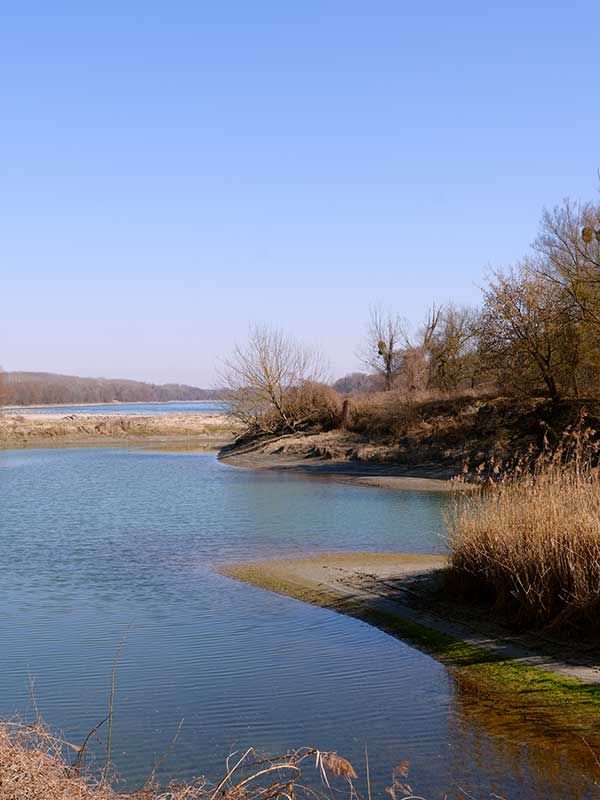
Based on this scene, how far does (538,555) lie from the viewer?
988 centimetres

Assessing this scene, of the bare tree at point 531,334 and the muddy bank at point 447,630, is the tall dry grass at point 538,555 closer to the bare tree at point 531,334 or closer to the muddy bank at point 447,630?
the muddy bank at point 447,630

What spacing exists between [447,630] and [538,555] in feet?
4.78

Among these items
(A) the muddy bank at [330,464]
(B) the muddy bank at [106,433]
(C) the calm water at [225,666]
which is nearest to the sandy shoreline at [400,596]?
(C) the calm water at [225,666]

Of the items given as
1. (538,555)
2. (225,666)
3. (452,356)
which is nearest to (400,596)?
(538,555)

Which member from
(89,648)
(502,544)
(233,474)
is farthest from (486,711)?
(233,474)

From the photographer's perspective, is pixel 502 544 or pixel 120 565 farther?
pixel 120 565

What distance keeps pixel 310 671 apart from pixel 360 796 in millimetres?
3189

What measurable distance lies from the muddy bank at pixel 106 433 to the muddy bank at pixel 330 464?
12821mm

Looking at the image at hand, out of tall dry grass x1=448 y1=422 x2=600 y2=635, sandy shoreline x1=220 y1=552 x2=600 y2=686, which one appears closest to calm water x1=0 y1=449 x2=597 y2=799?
sandy shoreline x1=220 y1=552 x2=600 y2=686

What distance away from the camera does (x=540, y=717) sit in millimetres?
7688

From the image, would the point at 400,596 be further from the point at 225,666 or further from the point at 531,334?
the point at 531,334

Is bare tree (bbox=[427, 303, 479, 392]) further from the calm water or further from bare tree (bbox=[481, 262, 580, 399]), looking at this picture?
the calm water

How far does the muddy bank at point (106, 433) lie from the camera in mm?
60719

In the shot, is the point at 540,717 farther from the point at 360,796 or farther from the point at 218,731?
the point at 218,731
